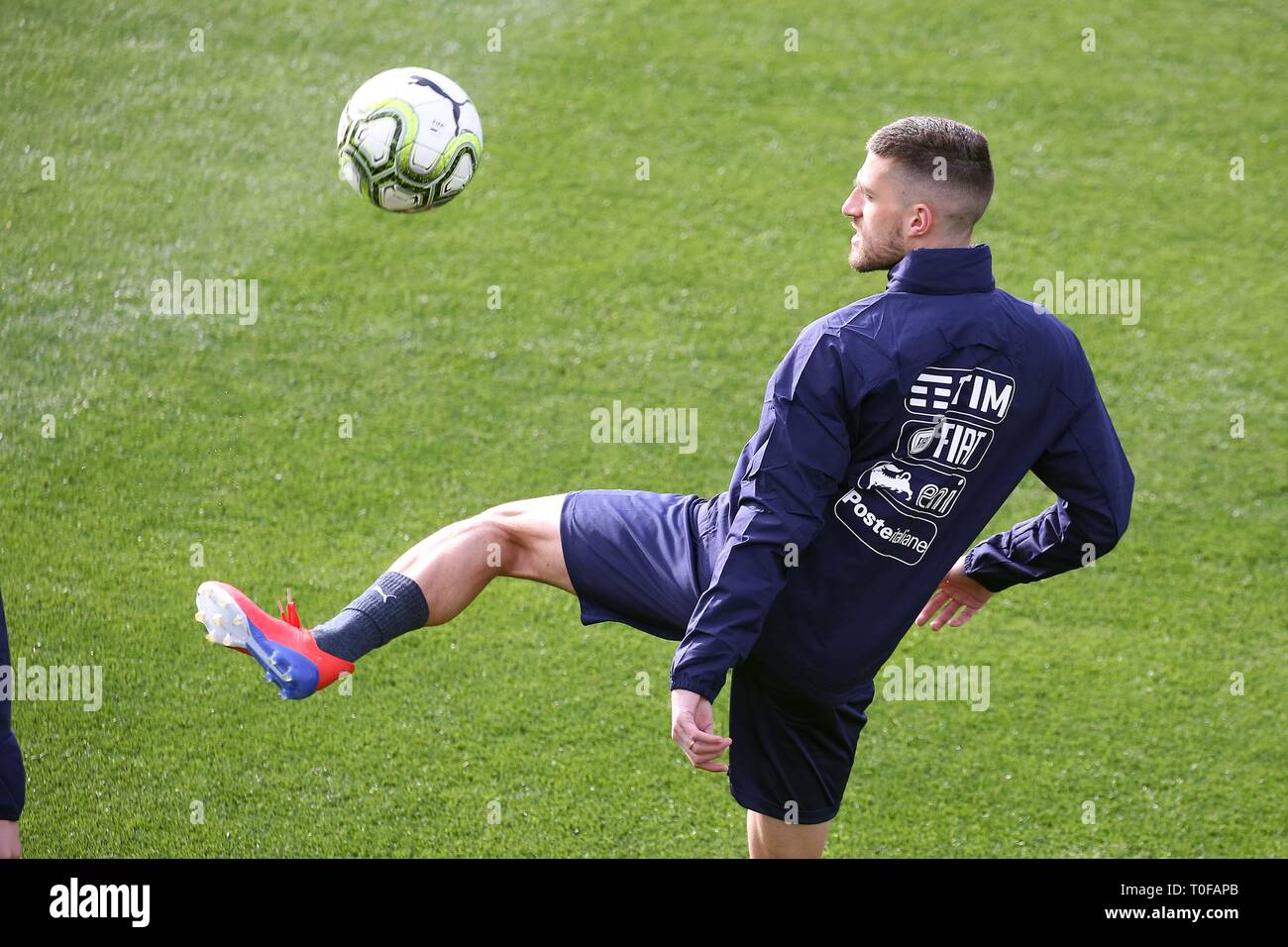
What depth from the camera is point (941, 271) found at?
362cm

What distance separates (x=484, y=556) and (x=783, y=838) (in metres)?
1.25

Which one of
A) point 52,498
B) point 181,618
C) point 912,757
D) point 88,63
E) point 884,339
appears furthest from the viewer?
point 88,63

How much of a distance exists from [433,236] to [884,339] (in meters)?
5.54

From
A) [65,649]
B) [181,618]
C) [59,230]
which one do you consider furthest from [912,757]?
[59,230]

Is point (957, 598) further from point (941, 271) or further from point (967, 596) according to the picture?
point (941, 271)

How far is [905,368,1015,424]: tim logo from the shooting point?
356 cm

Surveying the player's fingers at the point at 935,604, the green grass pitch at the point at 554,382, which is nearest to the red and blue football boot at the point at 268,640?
the green grass pitch at the point at 554,382

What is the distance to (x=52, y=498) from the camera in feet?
21.6

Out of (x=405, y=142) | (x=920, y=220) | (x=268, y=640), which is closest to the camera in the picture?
(x=920, y=220)

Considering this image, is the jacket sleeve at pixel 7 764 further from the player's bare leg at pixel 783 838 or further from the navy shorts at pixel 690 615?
the player's bare leg at pixel 783 838

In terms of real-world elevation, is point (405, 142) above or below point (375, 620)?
above

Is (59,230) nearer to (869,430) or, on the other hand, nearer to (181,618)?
(181,618)

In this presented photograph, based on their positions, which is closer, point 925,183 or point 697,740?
point 697,740

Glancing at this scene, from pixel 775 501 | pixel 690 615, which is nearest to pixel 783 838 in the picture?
pixel 690 615
